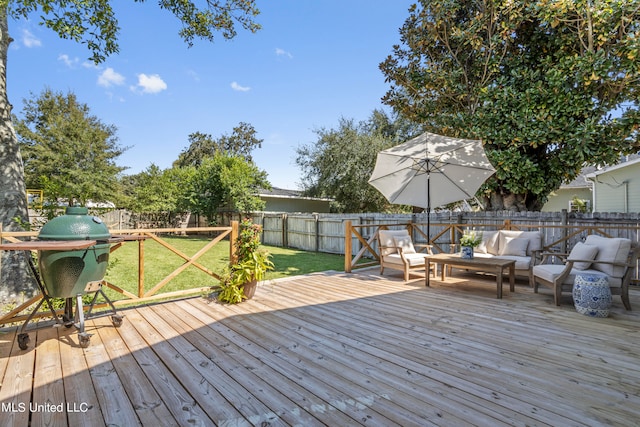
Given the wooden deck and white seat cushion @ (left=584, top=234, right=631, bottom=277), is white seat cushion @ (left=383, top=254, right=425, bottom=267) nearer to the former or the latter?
the wooden deck

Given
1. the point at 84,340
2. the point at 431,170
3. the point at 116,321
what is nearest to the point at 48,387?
the point at 84,340

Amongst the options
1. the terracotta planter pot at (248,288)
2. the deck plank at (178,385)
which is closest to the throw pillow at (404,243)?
the terracotta planter pot at (248,288)

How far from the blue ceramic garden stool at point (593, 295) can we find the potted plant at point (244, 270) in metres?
4.07

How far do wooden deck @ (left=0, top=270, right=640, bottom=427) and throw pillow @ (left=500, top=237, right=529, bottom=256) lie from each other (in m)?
1.90

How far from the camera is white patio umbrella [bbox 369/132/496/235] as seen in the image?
5.94 m

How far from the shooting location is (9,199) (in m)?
4.49

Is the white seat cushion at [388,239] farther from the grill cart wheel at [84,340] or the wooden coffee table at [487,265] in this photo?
the grill cart wheel at [84,340]

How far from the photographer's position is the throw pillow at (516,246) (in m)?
5.92

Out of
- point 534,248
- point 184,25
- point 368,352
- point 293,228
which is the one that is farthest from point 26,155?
point 534,248

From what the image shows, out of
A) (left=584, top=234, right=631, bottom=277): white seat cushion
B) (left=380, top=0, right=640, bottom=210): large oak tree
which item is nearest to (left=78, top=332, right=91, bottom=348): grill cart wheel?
(left=584, top=234, right=631, bottom=277): white seat cushion

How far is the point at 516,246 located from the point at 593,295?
7.22 ft

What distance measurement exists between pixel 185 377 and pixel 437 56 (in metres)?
9.39

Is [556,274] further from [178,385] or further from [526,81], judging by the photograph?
[526,81]

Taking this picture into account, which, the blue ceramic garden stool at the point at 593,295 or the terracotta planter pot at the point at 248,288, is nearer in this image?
the blue ceramic garden stool at the point at 593,295
